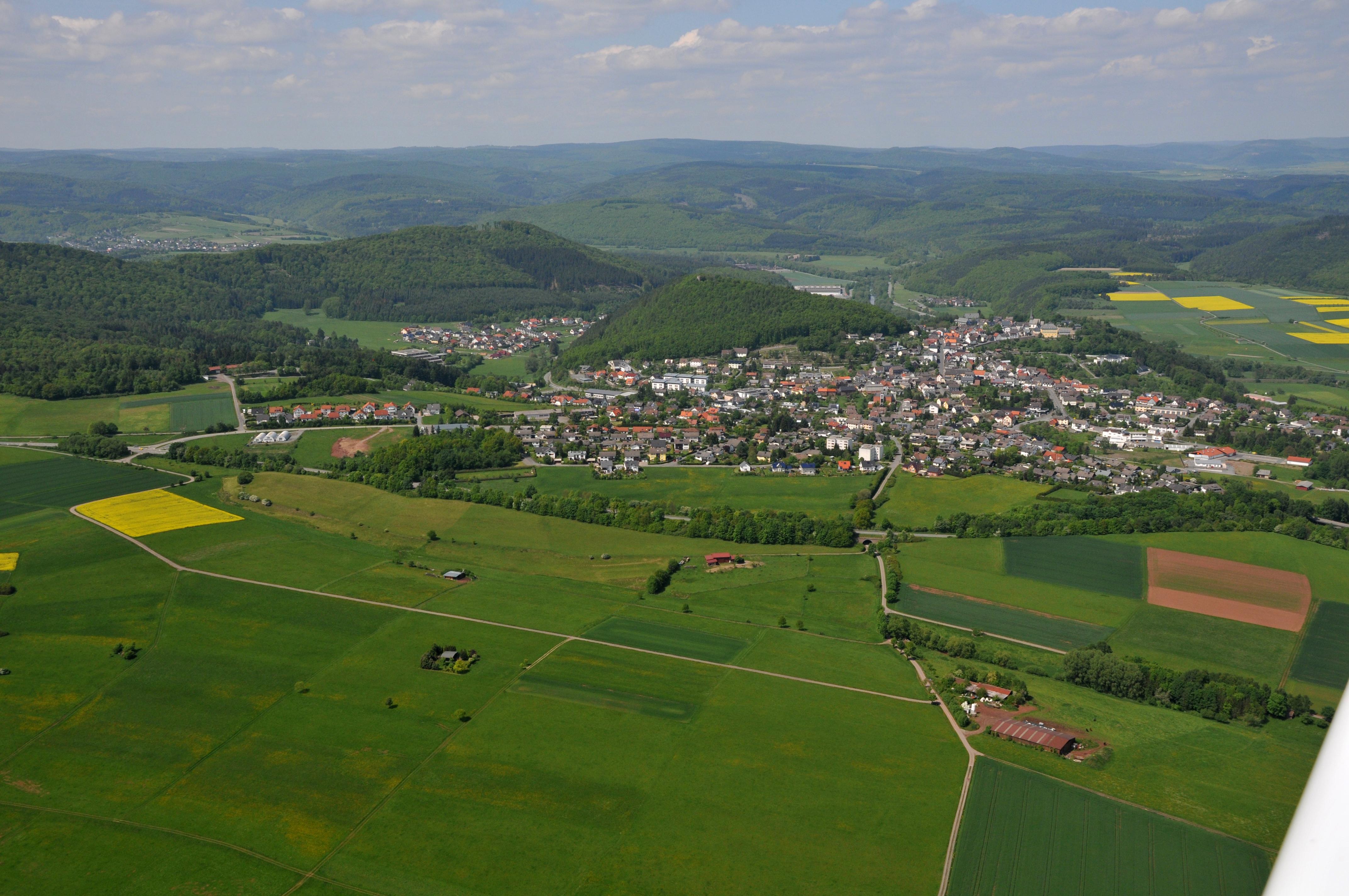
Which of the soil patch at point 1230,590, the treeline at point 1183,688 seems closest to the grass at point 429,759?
the treeline at point 1183,688

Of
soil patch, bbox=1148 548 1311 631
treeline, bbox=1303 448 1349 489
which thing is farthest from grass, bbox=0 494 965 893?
treeline, bbox=1303 448 1349 489

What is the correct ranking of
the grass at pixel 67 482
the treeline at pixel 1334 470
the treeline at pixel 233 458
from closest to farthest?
the grass at pixel 67 482
the treeline at pixel 1334 470
the treeline at pixel 233 458

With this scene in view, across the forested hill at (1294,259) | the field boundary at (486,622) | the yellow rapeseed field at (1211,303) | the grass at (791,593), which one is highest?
the forested hill at (1294,259)

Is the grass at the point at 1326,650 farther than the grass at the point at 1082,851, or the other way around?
the grass at the point at 1326,650

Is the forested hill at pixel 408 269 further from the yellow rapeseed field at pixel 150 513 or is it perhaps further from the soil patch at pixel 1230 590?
the soil patch at pixel 1230 590

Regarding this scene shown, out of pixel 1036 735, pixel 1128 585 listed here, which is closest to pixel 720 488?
pixel 1128 585

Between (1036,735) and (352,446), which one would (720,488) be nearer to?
(352,446)
